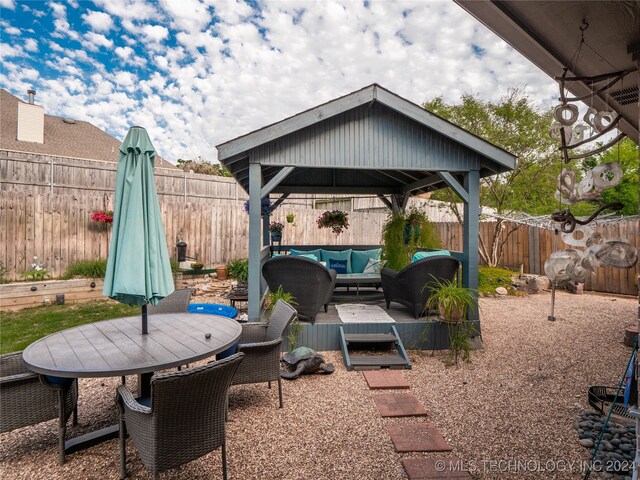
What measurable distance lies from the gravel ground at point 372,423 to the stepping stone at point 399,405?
0.08m

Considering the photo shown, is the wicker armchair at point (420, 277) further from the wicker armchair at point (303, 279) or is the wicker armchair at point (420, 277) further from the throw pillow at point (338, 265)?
the throw pillow at point (338, 265)

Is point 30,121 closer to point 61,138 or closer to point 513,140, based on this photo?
point 61,138

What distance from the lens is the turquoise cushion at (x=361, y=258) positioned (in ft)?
24.3

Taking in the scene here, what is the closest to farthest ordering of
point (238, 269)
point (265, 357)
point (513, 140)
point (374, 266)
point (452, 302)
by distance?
point (265, 357)
point (452, 302)
point (374, 266)
point (238, 269)
point (513, 140)

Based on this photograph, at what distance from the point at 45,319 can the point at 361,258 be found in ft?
18.0

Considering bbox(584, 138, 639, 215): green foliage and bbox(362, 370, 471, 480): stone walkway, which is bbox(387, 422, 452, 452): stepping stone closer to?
bbox(362, 370, 471, 480): stone walkway

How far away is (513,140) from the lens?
10328 mm

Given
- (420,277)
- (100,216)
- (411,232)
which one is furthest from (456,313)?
(100,216)

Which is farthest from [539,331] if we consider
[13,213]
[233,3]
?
[13,213]

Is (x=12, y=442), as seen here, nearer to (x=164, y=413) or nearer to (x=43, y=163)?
(x=164, y=413)

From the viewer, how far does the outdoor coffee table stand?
2012 millimetres

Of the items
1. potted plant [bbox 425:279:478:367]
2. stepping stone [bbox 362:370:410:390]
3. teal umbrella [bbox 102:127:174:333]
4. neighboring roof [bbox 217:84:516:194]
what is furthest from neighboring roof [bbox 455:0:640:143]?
stepping stone [bbox 362:370:410:390]

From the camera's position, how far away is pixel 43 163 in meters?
9.02

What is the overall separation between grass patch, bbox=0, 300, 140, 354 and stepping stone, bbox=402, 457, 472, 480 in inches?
173
